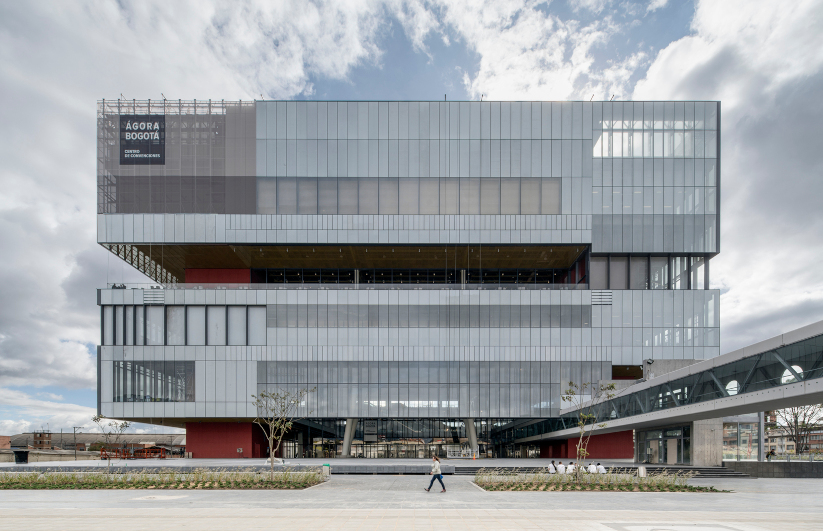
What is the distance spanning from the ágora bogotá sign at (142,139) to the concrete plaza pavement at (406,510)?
3549cm

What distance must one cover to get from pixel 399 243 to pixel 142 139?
1009 inches

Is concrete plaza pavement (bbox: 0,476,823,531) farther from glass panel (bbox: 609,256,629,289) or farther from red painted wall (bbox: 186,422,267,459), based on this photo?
red painted wall (bbox: 186,422,267,459)

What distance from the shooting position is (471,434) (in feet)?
172

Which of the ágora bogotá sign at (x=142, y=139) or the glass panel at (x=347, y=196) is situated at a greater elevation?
the ágora bogotá sign at (x=142, y=139)

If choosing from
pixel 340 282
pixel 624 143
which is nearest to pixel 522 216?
pixel 624 143

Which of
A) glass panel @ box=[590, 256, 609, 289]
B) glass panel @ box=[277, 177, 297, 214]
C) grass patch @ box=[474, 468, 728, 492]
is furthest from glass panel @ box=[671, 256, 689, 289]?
glass panel @ box=[277, 177, 297, 214]

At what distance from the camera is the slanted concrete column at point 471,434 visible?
51781mm

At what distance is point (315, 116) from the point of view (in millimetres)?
53125

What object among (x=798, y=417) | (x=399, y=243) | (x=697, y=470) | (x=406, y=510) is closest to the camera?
(x=406, y=510)

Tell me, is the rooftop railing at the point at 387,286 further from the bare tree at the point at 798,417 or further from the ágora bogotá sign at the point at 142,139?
the bare tree at the point at 798,417

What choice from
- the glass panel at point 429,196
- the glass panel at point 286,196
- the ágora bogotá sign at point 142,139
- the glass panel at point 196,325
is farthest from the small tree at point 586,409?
the ágora bogotá sign at point 142,139

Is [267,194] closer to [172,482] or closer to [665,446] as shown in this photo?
[172,482]

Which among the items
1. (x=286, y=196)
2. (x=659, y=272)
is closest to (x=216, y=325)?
(x=286, y=196)

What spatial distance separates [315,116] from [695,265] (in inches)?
1496
